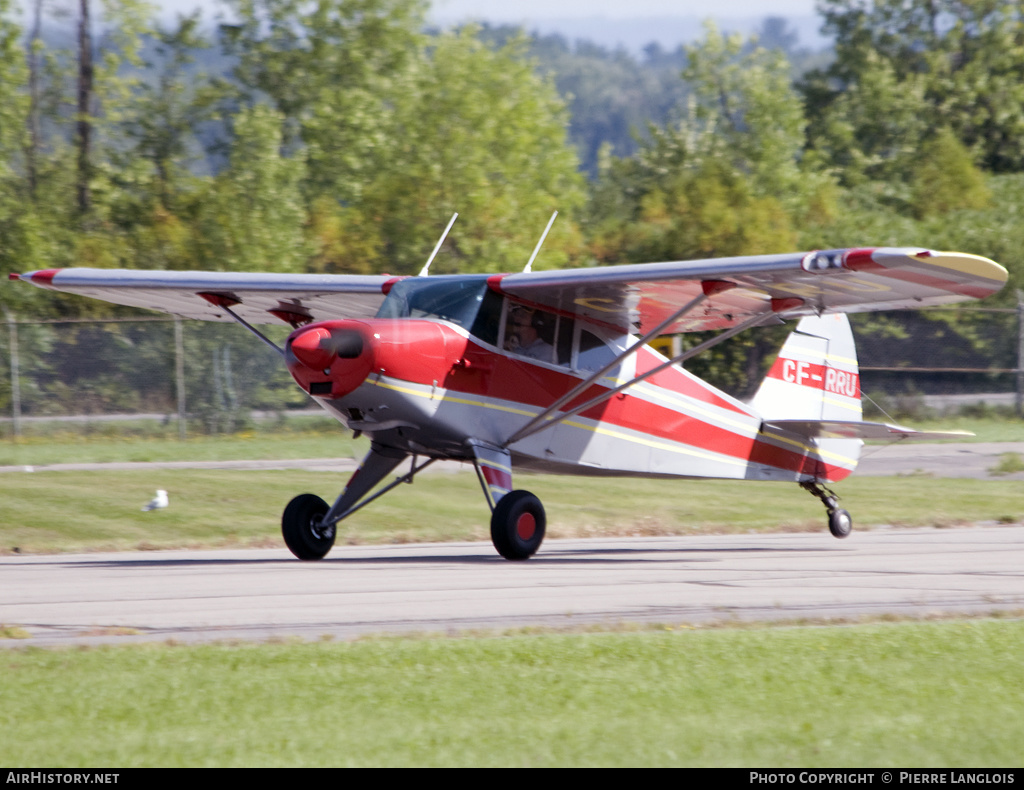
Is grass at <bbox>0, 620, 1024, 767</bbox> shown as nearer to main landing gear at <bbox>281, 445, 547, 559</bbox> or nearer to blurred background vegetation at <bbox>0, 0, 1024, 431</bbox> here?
main landing gear at <bbox>281, 445, 547, 559</bbox>

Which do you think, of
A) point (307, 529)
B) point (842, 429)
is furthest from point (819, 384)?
point (307, 529)

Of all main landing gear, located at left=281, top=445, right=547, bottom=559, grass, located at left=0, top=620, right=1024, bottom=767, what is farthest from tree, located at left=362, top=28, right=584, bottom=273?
grass, located at left=0, top=620, right=1024, bottom=767

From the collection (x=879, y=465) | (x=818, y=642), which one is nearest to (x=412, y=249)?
(x=879, y=465)

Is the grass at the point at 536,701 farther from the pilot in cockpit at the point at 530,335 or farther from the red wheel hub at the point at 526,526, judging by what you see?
the pilot in cockpit at the point at 530,335

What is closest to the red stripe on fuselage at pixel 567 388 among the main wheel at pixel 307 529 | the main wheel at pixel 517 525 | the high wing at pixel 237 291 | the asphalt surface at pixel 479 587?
the main wheel at pixel 517 525

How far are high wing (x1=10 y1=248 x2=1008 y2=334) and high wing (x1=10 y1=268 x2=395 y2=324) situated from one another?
1 centimetres

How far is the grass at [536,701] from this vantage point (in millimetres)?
4867

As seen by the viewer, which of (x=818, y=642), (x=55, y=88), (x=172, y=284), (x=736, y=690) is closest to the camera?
(x=736, y=690)

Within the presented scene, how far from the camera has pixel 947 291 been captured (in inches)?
453

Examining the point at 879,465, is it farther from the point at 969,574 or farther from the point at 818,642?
the point at 818,642

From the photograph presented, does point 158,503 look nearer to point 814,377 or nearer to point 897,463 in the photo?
point 814,377

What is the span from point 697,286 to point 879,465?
12.8 meters

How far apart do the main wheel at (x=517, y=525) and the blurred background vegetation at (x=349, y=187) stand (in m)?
15.6

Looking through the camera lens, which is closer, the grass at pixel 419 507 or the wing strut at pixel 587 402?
the wing strut at pixel 587 402
